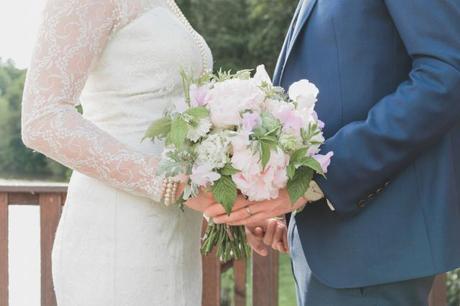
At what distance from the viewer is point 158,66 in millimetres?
2381

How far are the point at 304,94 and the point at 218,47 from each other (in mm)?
15034

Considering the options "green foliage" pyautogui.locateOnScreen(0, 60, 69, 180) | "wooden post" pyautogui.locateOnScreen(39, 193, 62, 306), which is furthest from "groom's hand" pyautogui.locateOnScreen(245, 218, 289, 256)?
"green foliage" pyautogui.locateOnScreen(0, 60, 69, 180)

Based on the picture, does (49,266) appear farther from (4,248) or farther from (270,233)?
(270,233)

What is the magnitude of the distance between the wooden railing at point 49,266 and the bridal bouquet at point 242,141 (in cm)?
Answer: 189

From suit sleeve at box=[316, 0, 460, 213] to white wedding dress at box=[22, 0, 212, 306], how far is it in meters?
0.49

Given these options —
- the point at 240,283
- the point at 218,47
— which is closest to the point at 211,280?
the point at 240,283

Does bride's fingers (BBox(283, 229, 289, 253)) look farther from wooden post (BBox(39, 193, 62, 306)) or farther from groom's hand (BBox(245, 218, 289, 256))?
wooden post (BBox(39, 193, 62, 306))

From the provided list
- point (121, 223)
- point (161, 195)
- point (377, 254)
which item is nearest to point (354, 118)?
point (377, 254)

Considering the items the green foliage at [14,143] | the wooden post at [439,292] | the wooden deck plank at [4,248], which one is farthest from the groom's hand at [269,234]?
the green foliage at [14,143]

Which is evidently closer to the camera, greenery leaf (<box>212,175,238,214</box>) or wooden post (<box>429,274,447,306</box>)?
greenery leaf (<box>212,175,238,214</box>)

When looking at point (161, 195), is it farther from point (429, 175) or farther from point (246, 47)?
point (246, 47)

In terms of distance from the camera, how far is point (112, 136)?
7.75ft

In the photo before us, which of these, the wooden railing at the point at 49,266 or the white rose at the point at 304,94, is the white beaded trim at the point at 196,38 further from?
the wooden railing at the point at 49,266

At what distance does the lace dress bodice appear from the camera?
2250 mm
